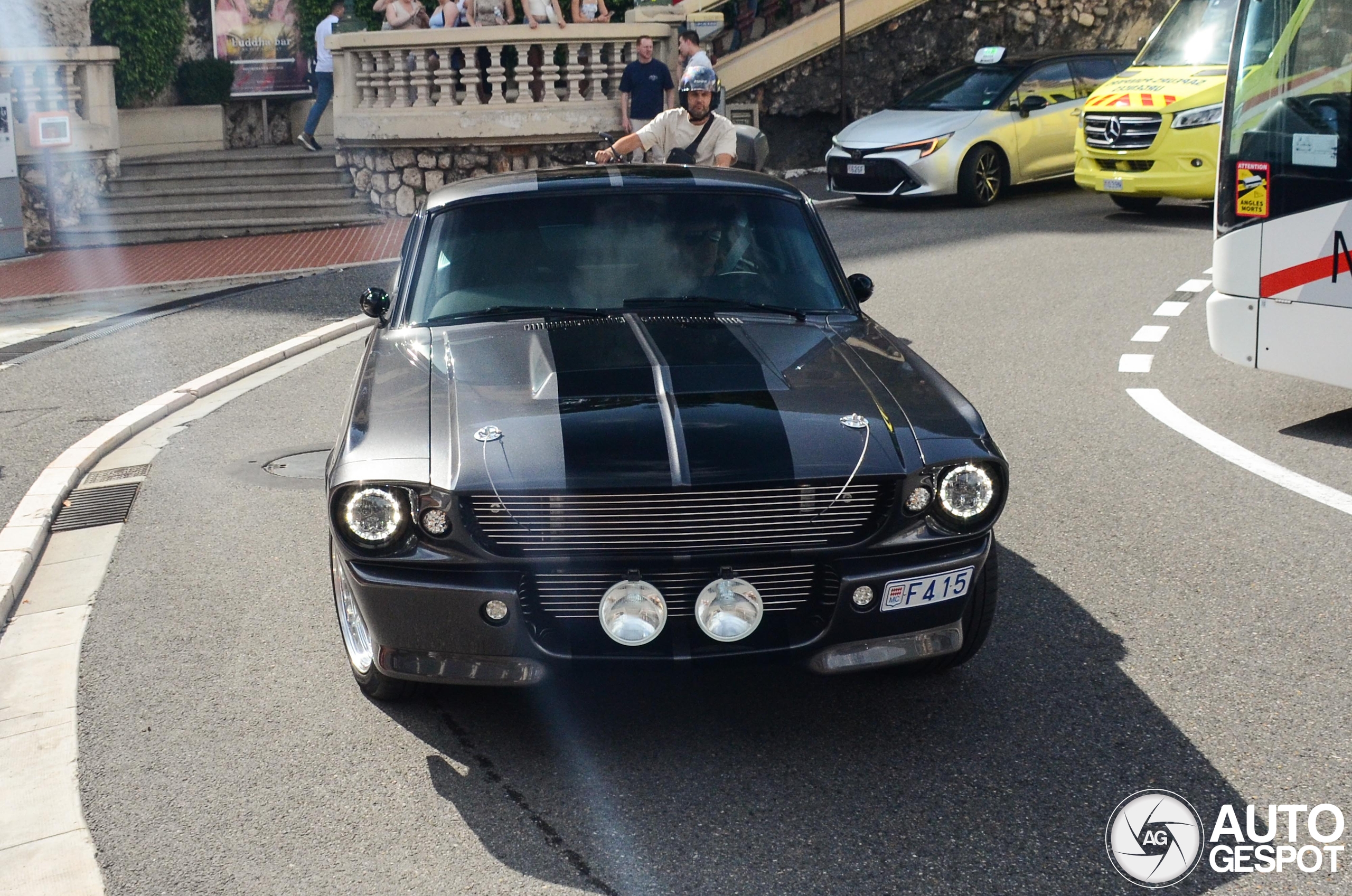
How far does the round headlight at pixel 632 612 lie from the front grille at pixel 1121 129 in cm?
1310

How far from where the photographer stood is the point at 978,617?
4566mm

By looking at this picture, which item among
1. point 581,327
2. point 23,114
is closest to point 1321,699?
point 581,327

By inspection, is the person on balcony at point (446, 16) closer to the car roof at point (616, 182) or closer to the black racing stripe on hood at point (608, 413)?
the car roof at point (616, 182)

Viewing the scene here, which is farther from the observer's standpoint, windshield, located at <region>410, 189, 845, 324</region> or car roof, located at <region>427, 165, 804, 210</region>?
car roof, located at <region>427, 165, 804, 210</region>

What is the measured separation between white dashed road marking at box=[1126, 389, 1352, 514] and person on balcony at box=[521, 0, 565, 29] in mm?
11844

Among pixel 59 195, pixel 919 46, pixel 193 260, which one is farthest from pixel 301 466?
pixel 919 46

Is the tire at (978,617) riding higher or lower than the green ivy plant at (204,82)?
lower

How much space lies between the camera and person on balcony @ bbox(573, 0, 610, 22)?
19.4 m

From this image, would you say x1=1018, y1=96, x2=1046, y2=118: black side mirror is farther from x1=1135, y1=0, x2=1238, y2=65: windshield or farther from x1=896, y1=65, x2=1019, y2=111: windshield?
x1=1135, y1=0, x2=1238, y2=65: windshield

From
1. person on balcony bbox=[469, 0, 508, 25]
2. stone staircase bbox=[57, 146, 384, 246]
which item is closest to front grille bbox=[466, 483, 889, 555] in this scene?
stone staircase bbox=[57, 146, 384, 246]

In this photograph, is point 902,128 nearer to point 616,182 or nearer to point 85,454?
point 85,454

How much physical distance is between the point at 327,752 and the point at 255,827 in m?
0.46

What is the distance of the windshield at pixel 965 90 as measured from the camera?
1811 cm

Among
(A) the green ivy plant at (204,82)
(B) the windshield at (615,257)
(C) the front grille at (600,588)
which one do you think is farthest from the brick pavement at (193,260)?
(C) the front grille at (600,588)
